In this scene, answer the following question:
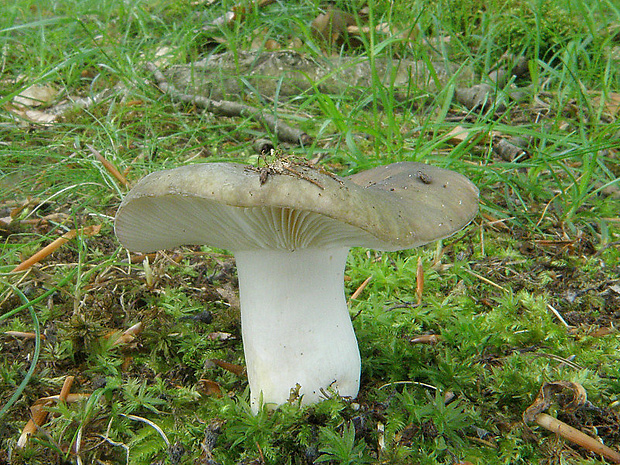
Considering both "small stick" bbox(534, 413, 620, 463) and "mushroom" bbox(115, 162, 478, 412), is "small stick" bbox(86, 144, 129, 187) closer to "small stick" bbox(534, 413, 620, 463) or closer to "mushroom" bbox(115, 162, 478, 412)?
"mushroom" bbox(115, 162, 478, 412)

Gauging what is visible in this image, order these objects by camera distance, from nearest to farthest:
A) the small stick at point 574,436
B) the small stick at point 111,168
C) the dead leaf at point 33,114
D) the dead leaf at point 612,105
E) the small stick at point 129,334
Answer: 1. the small stick at point 574,436
2. the small stick at point 129,334
3. the small stick at point 111,168
4. the dead leaf at point 612,105
5. the dead leaf at point 33,114

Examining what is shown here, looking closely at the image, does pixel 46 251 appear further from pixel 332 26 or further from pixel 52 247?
pixel 332 26

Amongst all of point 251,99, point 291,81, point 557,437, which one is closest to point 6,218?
point 251,99

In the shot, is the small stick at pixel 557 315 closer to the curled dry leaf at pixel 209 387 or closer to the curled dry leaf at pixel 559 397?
the curled dry leaf at pixel 559 397

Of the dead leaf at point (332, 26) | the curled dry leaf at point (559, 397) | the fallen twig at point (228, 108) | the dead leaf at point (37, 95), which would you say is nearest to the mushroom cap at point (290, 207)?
the curled dry leaf at point (559, 397)

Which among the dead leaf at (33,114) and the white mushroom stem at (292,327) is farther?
the dead leaf at (33,114)

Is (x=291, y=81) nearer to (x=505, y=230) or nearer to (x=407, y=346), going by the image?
(x=505, y=230)

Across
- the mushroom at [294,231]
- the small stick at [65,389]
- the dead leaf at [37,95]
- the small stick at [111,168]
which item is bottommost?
the dead leaf at [37,95]

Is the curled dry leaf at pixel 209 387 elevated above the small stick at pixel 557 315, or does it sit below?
below
